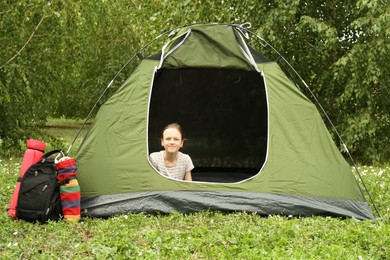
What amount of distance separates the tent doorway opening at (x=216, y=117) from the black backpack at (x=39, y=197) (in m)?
3.21

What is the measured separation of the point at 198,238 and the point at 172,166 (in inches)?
68.2

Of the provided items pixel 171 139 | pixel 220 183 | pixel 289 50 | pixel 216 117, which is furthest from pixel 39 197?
pixel 289 50

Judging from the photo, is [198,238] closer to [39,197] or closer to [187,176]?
[39,197]

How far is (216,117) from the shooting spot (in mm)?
8945

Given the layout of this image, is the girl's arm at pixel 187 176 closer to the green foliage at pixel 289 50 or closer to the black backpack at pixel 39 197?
the black backpack at pixel 39 197

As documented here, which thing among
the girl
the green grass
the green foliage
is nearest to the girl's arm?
the girl

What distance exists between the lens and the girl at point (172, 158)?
6242 mm

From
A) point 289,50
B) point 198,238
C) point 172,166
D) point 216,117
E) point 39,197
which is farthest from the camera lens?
point 289,50

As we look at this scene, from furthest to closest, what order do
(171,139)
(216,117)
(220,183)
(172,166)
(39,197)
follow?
(216,117) < (172,166) < (171,139) < (220,183) < (39,197)

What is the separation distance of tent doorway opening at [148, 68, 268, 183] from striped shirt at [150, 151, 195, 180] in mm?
2049

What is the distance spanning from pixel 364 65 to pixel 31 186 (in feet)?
20.6

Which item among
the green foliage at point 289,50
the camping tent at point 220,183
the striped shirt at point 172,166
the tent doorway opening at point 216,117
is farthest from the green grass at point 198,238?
the green foliage at point 289,50

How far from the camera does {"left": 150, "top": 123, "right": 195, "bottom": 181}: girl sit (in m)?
6.24

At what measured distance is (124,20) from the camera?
17516 mm
